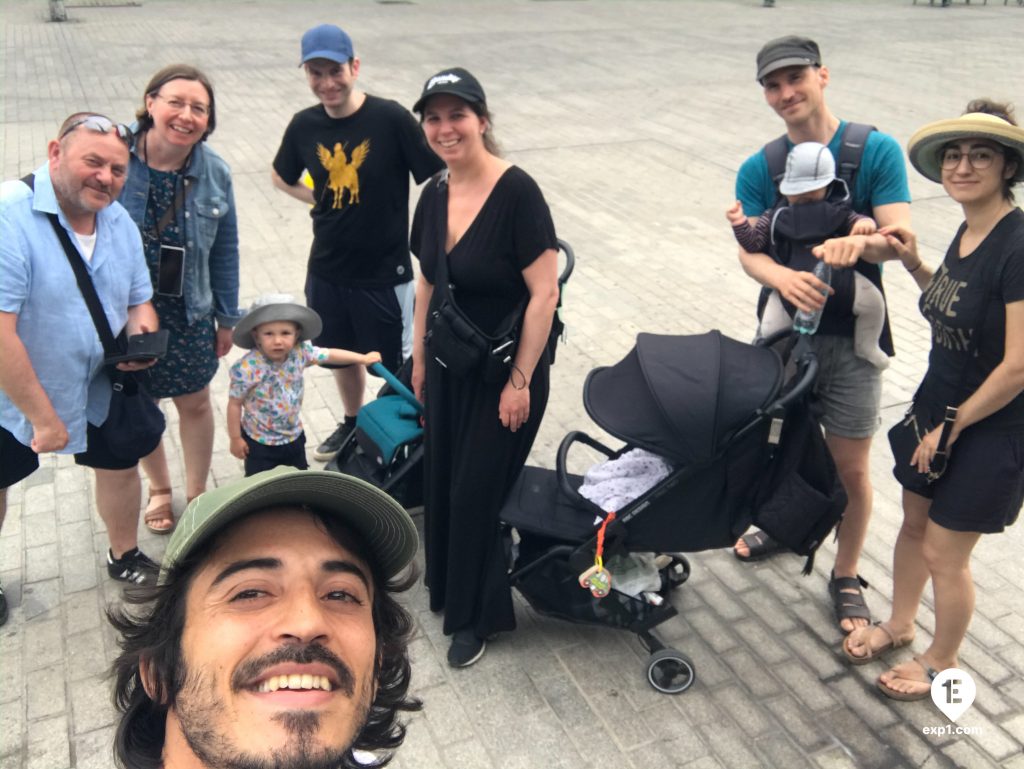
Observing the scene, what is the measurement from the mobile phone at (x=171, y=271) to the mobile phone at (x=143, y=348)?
1.27 ft

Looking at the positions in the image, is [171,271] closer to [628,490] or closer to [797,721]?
[628,490]

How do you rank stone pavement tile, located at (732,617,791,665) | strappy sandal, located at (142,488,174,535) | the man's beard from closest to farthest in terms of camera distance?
the man's beard, stone pavement tile, located at (732,617,791,665), strappy sandal, located at (142,488,174,535)

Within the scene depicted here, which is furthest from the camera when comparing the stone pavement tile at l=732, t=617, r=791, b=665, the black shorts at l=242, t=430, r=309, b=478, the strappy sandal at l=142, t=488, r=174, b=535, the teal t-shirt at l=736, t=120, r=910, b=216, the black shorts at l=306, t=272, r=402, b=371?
the black shorts at l=306, t=272, r=402, b=371

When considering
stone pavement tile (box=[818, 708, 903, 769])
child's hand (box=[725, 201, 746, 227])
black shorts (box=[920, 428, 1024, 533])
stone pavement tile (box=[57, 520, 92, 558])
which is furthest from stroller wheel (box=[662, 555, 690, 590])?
stone pavement tile (box=[57, 520, 92, 558])

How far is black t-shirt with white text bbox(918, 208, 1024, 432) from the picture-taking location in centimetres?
258

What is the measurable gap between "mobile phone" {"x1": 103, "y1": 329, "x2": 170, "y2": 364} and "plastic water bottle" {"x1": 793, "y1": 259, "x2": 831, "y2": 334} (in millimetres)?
2294

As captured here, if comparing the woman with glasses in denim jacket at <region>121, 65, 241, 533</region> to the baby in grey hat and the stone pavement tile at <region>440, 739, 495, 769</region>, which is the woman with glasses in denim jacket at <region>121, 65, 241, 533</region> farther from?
the baby in grey hat

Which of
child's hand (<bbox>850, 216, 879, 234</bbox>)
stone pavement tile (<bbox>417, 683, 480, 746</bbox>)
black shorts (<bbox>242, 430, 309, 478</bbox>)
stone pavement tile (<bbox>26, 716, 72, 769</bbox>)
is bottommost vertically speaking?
stone pavement tile (<bbox>26, 716, 72, 769</bbox>)

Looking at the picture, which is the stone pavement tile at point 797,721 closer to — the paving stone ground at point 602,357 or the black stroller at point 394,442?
the paving stone ground at point 602,357

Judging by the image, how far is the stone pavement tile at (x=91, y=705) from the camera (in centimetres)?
296

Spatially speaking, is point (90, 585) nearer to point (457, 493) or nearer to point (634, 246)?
point (457, 493)

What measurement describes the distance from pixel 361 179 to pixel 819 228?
1.98m

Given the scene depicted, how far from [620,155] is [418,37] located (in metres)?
8.76

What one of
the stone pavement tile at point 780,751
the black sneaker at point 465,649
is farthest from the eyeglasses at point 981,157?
the black sneaker at point 465,649
